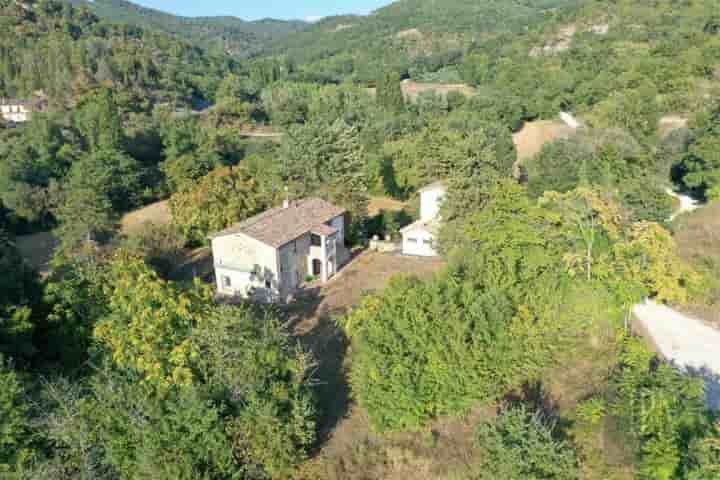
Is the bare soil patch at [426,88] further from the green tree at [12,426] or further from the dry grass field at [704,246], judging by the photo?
the green tree at [12,426]

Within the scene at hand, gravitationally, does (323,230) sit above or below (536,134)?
below

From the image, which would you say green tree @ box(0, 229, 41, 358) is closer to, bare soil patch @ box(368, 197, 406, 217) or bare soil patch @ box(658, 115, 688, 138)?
bare soil patch @ box(368, 197, 406, 217)

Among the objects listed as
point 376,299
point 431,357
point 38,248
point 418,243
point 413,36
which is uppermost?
point 413,36

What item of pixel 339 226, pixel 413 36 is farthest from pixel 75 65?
pixel 413 36

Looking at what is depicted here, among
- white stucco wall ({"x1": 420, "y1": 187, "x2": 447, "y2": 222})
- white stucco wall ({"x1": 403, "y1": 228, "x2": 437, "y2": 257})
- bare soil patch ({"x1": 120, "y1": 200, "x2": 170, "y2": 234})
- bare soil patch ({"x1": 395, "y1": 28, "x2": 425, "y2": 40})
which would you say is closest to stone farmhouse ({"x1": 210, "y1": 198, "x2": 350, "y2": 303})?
white stucco wall ({"x1": 403, "y1": 228, "x2": 437, "y2": 257})

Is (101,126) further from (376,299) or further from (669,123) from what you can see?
(669,123)

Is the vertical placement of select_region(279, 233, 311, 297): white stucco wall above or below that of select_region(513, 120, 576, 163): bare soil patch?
below

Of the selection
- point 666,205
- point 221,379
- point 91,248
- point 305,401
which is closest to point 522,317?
point 305,401
